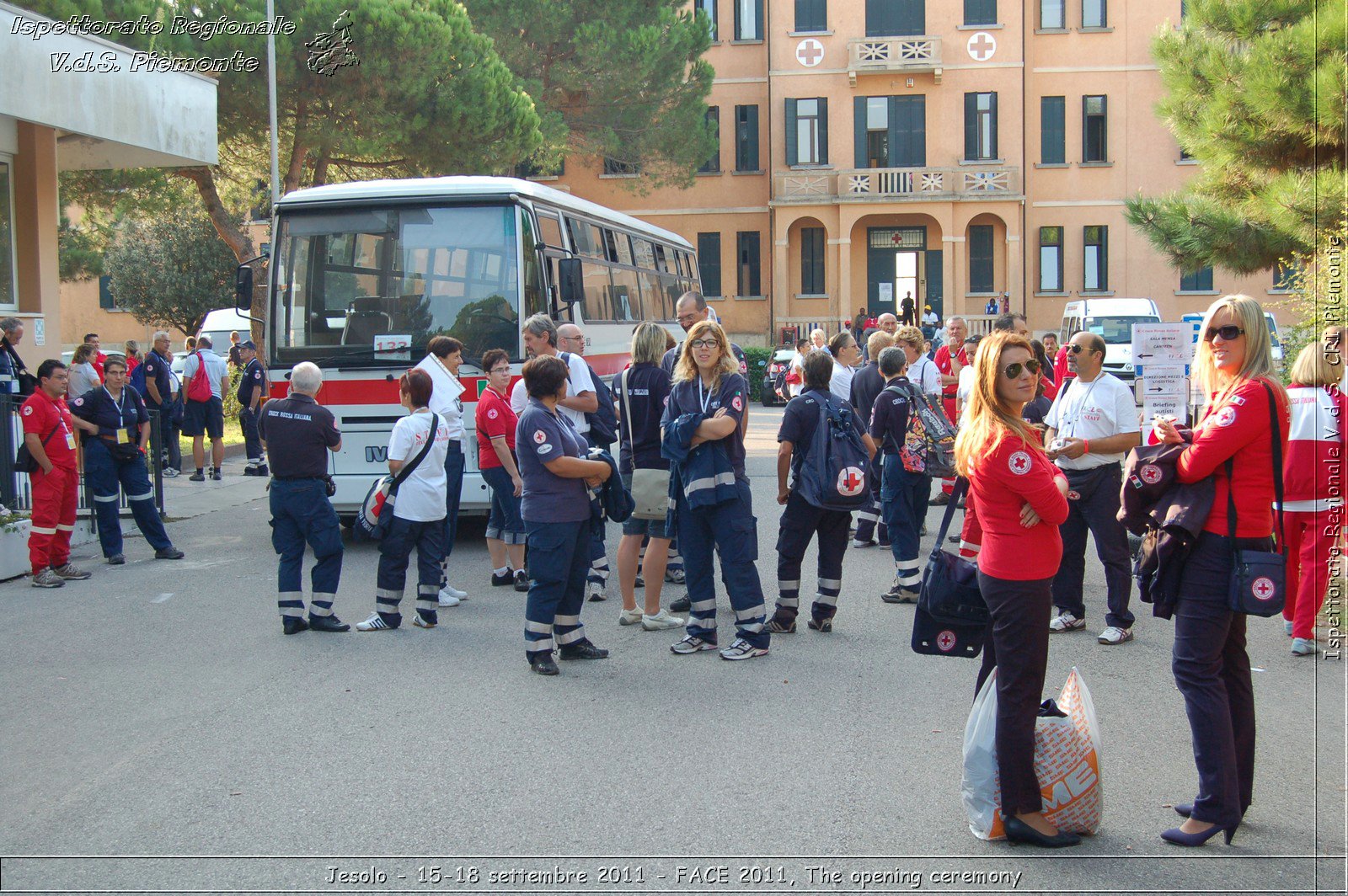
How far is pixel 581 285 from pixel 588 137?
2711 cm

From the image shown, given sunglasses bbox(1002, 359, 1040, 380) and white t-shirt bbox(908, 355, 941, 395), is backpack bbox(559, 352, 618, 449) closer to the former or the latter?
white t-shirt bbox(908, 355, 941, 395)

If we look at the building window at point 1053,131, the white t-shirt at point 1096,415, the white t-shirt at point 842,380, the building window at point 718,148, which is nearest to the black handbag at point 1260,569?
the white t-shirt at point 1096,415

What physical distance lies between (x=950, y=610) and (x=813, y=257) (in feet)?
129

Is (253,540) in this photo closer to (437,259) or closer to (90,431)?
(90,431)

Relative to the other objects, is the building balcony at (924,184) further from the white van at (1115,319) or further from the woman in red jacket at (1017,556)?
the woman in red jacket at (1017,556)

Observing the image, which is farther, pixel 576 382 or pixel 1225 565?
pixel 576 382

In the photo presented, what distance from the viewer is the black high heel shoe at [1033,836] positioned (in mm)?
4410

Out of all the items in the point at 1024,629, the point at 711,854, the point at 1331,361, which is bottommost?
the point at 711,854

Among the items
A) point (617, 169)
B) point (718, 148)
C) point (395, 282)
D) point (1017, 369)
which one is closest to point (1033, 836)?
point (1017, 369)

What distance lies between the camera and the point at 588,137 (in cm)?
3806

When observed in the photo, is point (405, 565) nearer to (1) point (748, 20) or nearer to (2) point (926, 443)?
(2) point (926, 443)

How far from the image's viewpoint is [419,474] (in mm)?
8141

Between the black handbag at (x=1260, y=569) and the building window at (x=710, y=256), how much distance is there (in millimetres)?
39711

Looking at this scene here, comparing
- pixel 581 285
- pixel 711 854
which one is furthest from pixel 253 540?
pixel 711 854
